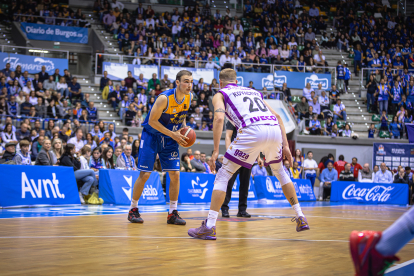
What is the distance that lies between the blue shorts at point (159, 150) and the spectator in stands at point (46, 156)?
5.03 metres

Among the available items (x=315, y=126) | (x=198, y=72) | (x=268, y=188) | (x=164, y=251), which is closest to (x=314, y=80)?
(x=315, y=126)

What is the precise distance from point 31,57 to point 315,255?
1787 cm

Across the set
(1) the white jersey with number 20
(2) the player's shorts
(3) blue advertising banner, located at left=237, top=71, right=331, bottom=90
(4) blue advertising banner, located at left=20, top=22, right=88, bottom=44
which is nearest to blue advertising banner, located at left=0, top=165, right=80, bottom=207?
(1) the white jersey with number 20

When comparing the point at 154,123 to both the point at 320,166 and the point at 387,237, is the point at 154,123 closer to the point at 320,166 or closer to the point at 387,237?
the point at 387,237

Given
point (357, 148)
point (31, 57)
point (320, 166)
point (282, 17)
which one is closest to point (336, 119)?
point (357, 148)

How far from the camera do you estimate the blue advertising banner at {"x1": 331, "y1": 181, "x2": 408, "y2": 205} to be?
57.7ft

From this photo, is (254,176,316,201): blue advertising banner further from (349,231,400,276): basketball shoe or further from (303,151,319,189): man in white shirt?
(349,231,400,276): basketball shoe

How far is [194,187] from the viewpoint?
1307cm

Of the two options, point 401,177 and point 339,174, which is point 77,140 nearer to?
point 339,174

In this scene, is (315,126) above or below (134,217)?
above

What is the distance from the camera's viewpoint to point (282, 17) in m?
29.4

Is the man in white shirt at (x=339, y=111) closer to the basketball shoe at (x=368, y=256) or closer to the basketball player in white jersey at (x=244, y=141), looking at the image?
the basketball player in white jersey at (x=244, y=141)

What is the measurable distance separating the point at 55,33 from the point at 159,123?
60.1ft

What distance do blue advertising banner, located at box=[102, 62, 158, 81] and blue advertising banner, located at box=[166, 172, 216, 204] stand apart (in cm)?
898
